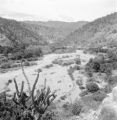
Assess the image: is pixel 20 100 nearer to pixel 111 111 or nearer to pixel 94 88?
pixel 111 111

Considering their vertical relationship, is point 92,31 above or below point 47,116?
above

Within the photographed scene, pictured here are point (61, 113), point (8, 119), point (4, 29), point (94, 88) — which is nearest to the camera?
point (8, 119)

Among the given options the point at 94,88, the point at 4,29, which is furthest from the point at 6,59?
the point at 4,29

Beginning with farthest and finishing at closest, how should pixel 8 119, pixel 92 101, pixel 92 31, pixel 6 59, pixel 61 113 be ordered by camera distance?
pixel 92 31 < pixel 6 59 < pixel 92 101 < pixel 61 113 < pixel 8 119

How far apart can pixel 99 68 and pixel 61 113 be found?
16825 millimetres

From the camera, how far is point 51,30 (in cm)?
17600

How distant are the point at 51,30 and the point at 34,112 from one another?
566ft

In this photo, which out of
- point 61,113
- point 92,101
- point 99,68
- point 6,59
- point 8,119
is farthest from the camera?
point 6,59

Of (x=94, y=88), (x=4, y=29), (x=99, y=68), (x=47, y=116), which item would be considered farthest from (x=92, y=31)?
(x=47, y=116)

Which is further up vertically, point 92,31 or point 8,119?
point 92,31

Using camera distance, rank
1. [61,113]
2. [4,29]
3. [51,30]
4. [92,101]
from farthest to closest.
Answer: [51,30] < [4,29] < [92,101] < [61,113]

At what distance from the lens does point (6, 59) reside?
46.7 metres

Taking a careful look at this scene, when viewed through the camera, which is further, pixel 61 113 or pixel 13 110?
pixel 61 113

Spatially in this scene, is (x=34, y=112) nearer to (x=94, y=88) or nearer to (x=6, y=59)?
(x=94, y=88)
